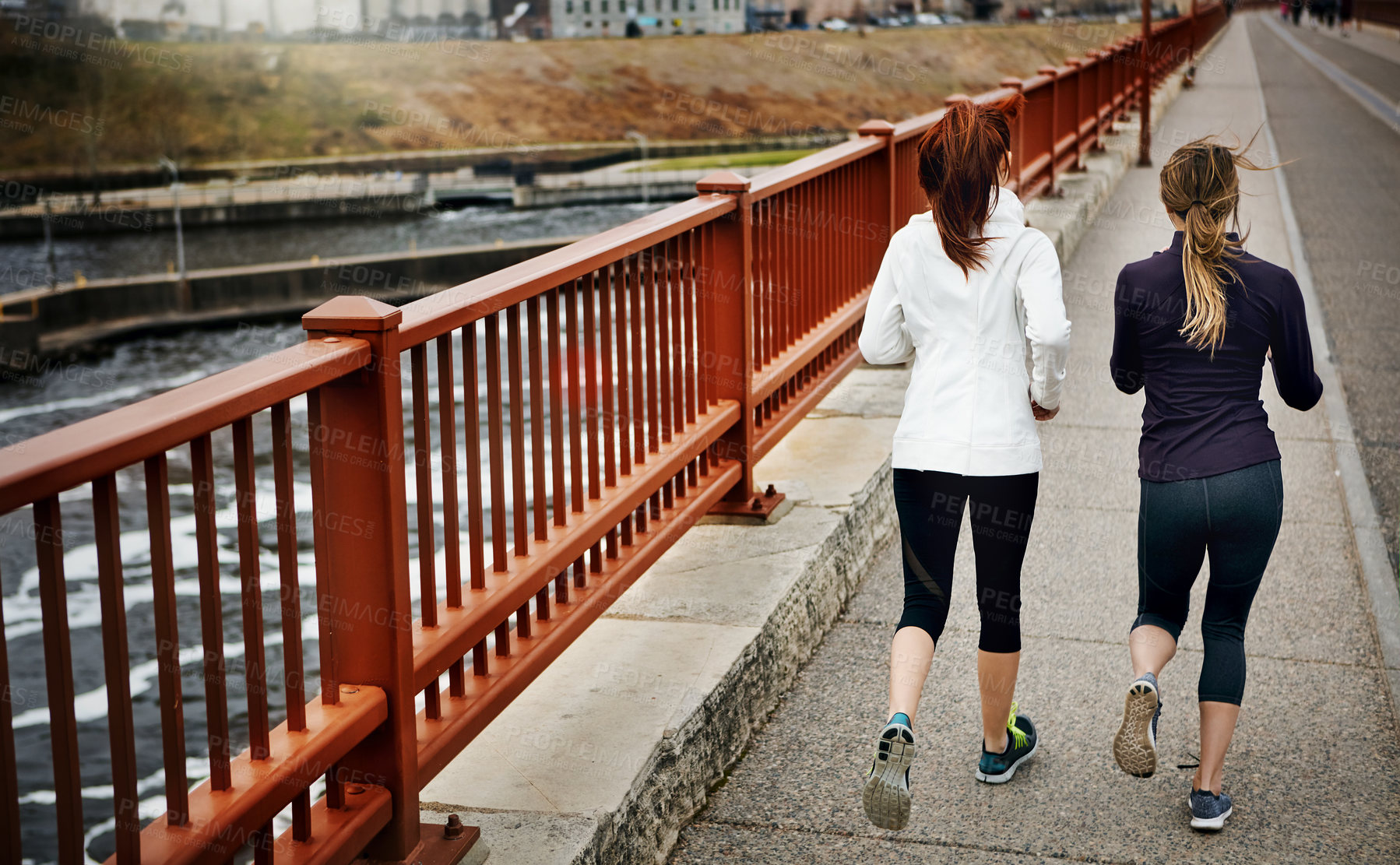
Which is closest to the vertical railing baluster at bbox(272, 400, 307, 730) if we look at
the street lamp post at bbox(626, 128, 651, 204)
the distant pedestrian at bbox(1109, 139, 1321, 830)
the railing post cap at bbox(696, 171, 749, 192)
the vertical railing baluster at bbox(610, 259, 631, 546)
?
the vertical railing baluster at bbox(610, 259, 631, 546)

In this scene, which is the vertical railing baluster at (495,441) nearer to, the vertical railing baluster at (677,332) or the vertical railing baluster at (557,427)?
the vertical railing baluster at (557,427)

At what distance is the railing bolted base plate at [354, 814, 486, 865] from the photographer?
2639 mm

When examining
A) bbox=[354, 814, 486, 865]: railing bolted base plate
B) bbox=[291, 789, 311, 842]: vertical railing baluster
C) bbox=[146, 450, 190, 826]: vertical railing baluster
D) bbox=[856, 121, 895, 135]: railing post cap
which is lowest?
bbox=[354, 814, 486, 865]: railing bolted base plate

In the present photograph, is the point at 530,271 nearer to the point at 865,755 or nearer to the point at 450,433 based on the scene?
the point at 450,433

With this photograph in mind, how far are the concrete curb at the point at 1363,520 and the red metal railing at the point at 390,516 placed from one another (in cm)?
222

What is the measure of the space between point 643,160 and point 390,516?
82653 mm

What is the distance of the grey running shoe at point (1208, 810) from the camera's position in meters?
3.29

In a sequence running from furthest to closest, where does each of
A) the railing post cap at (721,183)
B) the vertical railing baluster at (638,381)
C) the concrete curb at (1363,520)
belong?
the railing post cap at (721,183) → the concrete curb at (1363,520) → the vertical railing baluster at (638,381)

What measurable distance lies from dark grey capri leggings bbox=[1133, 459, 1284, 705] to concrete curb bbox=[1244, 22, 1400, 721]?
104 centimetres

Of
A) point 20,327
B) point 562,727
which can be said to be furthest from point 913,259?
point 20,327

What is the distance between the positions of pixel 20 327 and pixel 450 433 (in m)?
49.8

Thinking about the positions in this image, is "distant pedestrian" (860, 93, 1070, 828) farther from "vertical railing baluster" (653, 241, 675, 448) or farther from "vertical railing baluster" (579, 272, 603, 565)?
"vertical railing baluster" (653, 241, 675, 448)

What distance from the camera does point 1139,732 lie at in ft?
10.1

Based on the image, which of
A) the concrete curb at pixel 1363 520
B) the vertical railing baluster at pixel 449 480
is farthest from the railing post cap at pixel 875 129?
the vertical railing baluster at pixel 449 480
